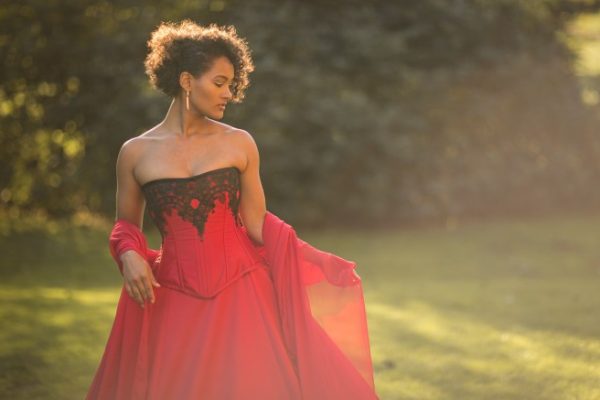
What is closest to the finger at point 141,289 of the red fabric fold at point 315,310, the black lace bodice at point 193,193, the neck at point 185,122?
the red fabric fold at point 315,310

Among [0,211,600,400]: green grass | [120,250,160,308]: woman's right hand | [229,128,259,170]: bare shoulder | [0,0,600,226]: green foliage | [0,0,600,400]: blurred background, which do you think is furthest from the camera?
[0,0,600,226]: green foliage

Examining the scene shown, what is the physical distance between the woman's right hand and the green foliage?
26.9ft

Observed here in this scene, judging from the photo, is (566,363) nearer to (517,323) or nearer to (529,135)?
(517,323)

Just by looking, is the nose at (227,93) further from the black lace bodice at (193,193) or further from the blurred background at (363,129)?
the blurred background at (363,129)

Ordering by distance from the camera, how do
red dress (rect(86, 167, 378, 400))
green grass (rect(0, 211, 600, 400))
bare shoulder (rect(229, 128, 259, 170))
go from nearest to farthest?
red dress (rect(86, 167, 378, 400)) < bare shoulder (rect(229, 128, 259, 170)) < green grass (rect(0, 211, 600, 400))

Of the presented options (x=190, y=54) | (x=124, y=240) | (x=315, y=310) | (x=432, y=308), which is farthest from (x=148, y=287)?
(x=432, y=308)

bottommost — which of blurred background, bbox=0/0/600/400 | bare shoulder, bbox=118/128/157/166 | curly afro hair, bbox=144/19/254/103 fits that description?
bare shoulder, bbox=118/128/157/166

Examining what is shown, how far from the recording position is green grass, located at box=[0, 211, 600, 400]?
222 inches

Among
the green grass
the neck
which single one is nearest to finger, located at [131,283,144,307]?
the neck

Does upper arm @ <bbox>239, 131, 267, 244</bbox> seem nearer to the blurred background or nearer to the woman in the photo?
the woman

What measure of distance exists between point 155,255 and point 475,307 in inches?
185

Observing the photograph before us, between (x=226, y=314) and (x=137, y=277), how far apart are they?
41 cm

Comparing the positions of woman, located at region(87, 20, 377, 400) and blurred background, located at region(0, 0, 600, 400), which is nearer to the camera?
woman, located at region(87, 20, 377, 400)

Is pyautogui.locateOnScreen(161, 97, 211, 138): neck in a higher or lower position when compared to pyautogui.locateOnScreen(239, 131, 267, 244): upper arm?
higher
